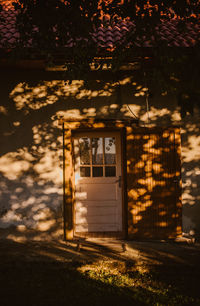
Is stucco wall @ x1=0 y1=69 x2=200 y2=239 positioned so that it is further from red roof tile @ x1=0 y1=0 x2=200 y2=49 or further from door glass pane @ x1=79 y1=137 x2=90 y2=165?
red roof tile @ x1=0 y1=0 x2=200 y2=49

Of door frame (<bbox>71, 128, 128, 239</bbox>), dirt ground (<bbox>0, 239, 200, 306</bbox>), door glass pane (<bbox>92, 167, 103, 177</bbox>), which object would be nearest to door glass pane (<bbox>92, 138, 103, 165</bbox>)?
door glass pane (<bbox>92, 167, 103, 177</bbox>)

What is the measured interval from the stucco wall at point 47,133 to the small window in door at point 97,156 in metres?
0.56

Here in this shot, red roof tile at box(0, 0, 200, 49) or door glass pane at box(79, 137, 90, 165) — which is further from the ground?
red roof tile at box(0, 0, 200, 49)

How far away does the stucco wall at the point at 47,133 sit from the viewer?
17.4 ft

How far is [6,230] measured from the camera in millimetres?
5254

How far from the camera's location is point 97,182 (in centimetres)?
572

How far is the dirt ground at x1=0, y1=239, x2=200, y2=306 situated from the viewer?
120 inches

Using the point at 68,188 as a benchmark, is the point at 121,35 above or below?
above

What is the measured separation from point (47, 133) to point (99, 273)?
2777 mm

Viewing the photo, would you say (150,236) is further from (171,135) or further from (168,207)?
(171,135)

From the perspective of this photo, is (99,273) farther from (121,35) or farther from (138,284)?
(121,35)

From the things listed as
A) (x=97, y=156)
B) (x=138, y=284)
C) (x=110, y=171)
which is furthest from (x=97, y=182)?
(x=138, y=284)

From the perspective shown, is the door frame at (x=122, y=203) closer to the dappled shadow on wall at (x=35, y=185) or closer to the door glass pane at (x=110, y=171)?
the door glass pane at (x=110, y=171)

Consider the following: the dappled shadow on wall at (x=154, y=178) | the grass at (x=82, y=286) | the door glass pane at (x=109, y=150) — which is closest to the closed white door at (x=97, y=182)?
the door glass pane at (x=109, y=150)
